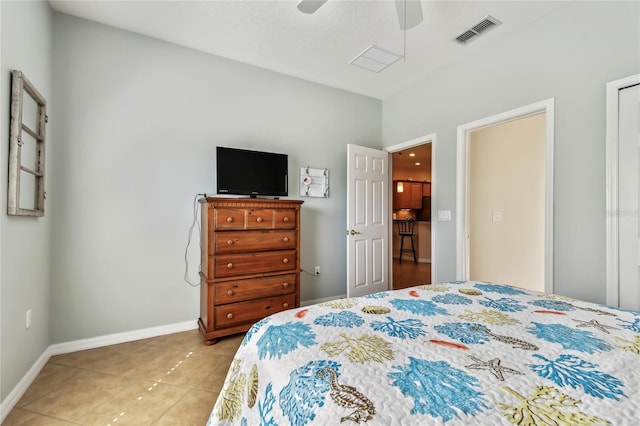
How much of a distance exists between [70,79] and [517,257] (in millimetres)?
4977

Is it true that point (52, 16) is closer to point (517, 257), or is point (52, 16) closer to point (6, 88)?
point (6, 88)

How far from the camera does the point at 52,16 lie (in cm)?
233

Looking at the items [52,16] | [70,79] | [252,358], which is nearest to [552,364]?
[252,358]

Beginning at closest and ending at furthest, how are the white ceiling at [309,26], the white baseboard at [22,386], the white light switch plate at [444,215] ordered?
the white baseboard at [22,386] → the white ceiling at [309,26] → the white light switch plate at [444,215]

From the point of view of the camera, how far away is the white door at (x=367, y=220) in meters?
3.47

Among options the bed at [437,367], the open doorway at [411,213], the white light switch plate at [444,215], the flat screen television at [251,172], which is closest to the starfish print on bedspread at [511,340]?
the bed at [437,367]

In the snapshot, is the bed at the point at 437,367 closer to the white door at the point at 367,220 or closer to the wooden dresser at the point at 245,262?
the wooden dresser at the point at 245,262

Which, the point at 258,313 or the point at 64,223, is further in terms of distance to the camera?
the point at 258,313

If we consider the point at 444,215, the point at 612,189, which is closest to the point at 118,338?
the point at 444,215

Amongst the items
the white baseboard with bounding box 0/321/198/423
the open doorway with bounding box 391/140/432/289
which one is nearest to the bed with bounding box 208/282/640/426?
the white baseboard with bounding box 0/321/198/423

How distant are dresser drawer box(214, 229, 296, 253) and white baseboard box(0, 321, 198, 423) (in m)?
0.94

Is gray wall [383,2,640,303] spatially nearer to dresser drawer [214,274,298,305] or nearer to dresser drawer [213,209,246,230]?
dresser drawer [214,274,298,305]

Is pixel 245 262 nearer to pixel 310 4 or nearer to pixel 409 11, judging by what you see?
pixel 310 4

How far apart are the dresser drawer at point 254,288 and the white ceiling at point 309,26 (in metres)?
2.24
